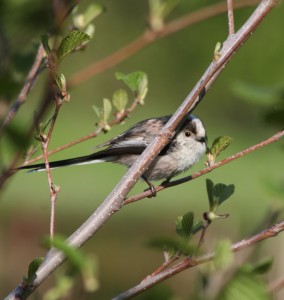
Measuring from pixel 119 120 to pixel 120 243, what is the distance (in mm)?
6147

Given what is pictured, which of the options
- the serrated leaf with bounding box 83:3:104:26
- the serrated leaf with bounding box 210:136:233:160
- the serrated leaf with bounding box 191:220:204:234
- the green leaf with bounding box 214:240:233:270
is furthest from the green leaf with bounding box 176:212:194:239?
the serrated leaf with bounding box 83:3:104:26

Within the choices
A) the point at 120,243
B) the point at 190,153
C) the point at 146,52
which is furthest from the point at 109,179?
the point at 190,153

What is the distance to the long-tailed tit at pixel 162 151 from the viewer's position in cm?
335

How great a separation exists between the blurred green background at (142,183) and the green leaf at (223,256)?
3348mm

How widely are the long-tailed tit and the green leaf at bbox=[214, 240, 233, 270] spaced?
1.92 metres

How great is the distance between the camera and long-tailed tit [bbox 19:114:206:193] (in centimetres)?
335

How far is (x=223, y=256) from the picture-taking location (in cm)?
133

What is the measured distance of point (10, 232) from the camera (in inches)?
294

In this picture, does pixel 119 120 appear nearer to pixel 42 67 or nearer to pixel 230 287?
pixel 42 67

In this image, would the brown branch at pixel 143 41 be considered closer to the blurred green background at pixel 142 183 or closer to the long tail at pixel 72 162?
the long tail at pixel 72 162

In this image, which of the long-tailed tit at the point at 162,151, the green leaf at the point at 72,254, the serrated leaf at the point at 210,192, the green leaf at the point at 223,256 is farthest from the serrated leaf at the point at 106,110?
the long-tailed tit at the point at 162,151

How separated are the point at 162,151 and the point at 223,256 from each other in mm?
2075

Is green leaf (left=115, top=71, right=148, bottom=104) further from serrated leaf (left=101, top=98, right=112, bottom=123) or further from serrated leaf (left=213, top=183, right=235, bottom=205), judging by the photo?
serrated leaf (left=213, top=183, right=235, bottom=205)

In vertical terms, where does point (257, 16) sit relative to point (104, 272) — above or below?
below
